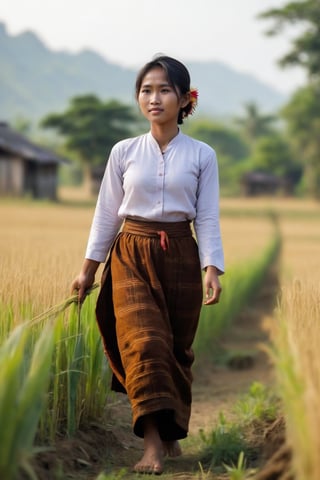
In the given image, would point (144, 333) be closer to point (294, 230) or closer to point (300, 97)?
point (294, 230)

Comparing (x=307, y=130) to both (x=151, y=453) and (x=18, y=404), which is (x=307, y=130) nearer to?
(x=151, y=453)

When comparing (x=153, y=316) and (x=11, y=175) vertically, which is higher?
(x=11, y=175)

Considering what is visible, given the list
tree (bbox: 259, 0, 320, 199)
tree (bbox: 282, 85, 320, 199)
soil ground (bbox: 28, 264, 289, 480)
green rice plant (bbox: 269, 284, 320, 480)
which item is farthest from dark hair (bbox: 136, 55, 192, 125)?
tree (bbox: 282, 85, 320, 199)

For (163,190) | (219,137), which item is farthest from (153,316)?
(219,137)

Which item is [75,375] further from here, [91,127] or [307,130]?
[307,130]

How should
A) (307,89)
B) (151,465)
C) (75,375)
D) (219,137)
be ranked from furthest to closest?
(219,137), (307,89), (75,375), (151,465)

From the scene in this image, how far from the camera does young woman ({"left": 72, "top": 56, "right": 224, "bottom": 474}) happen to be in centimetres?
397

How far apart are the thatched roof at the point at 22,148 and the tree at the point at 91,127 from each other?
11070mm

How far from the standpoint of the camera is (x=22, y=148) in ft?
111

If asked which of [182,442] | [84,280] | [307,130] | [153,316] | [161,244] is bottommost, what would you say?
[182,442]

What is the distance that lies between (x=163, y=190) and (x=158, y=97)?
38 cm

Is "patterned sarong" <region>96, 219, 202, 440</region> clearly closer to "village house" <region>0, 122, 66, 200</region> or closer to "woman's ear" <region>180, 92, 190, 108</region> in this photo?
"woman's ear" <region>180, 92, 190, 108</region>

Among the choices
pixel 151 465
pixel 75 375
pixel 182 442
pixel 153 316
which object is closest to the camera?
pixel 151 465

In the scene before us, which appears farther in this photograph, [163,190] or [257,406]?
[257,406]
